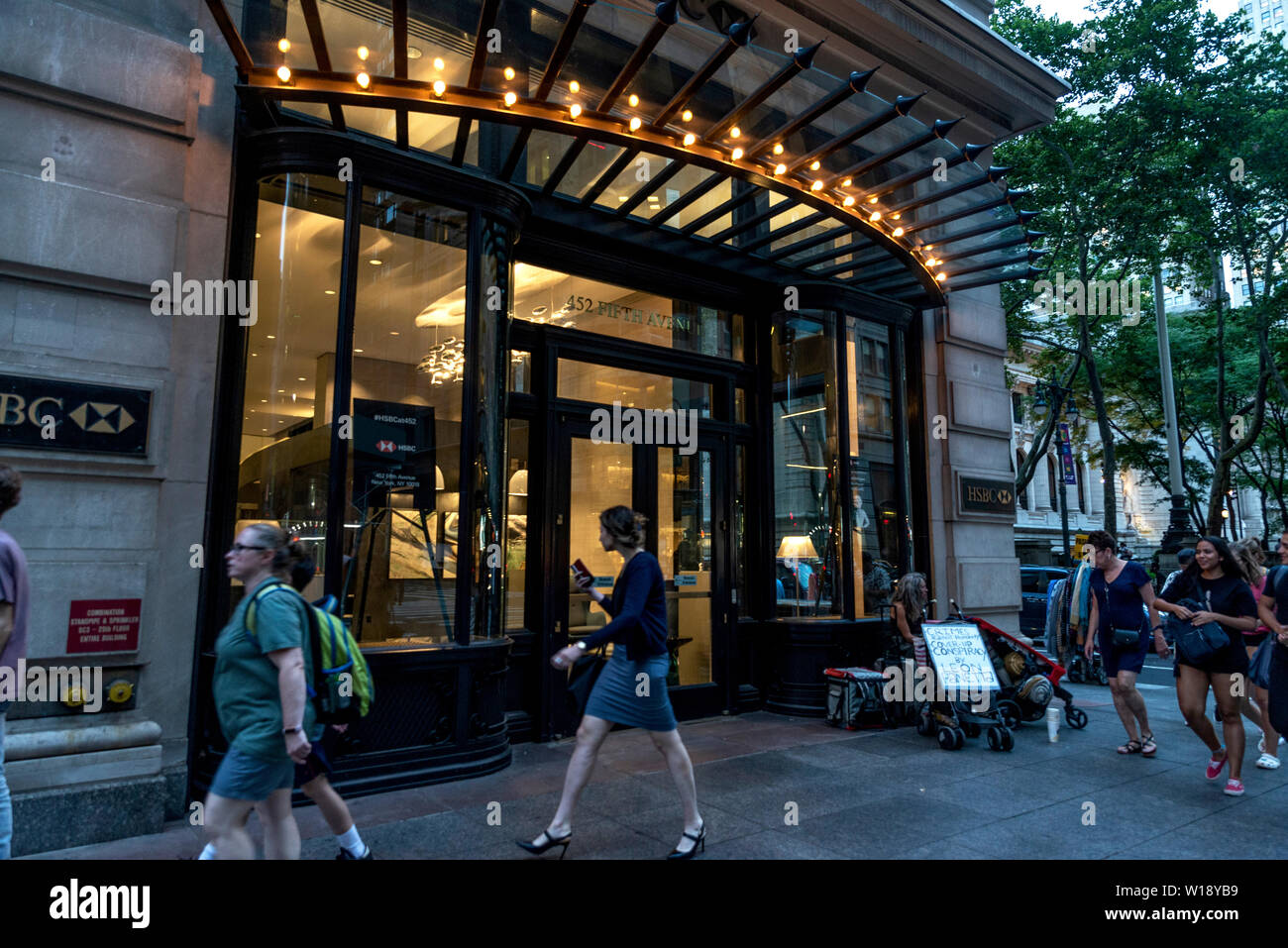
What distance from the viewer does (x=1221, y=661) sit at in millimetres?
6191

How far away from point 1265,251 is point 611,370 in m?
21.0

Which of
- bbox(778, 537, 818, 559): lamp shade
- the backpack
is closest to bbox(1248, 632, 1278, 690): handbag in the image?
bbox(778, 537, 818, 559): lamp shade

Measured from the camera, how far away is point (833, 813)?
5531 mm

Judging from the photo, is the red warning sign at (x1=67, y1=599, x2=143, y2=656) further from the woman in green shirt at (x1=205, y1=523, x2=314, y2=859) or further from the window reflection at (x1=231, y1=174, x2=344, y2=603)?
the woman in green shirt at (x1=205, y1=523, x2=314, y2=859)

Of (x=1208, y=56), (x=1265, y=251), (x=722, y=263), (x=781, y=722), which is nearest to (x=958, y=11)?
(x=722, y=263)

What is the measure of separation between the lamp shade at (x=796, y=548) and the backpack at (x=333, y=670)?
20.9ft

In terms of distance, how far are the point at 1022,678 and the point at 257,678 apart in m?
7.66

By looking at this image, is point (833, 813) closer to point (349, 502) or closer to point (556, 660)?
point (556, 660)

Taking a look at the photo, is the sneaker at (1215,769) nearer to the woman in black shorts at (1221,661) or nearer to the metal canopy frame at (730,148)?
the woman in black shorts at (1221,661)

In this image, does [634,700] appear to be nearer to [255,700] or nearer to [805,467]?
[255,700]

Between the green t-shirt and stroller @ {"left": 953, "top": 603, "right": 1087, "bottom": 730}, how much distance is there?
6946 millimetres

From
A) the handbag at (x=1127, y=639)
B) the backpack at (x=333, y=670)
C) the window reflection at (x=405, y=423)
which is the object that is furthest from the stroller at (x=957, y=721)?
the backpack at (x=333, y=670)

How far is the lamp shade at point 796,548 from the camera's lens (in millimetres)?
9539

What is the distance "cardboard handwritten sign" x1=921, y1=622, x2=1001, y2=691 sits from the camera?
25.5 ft
